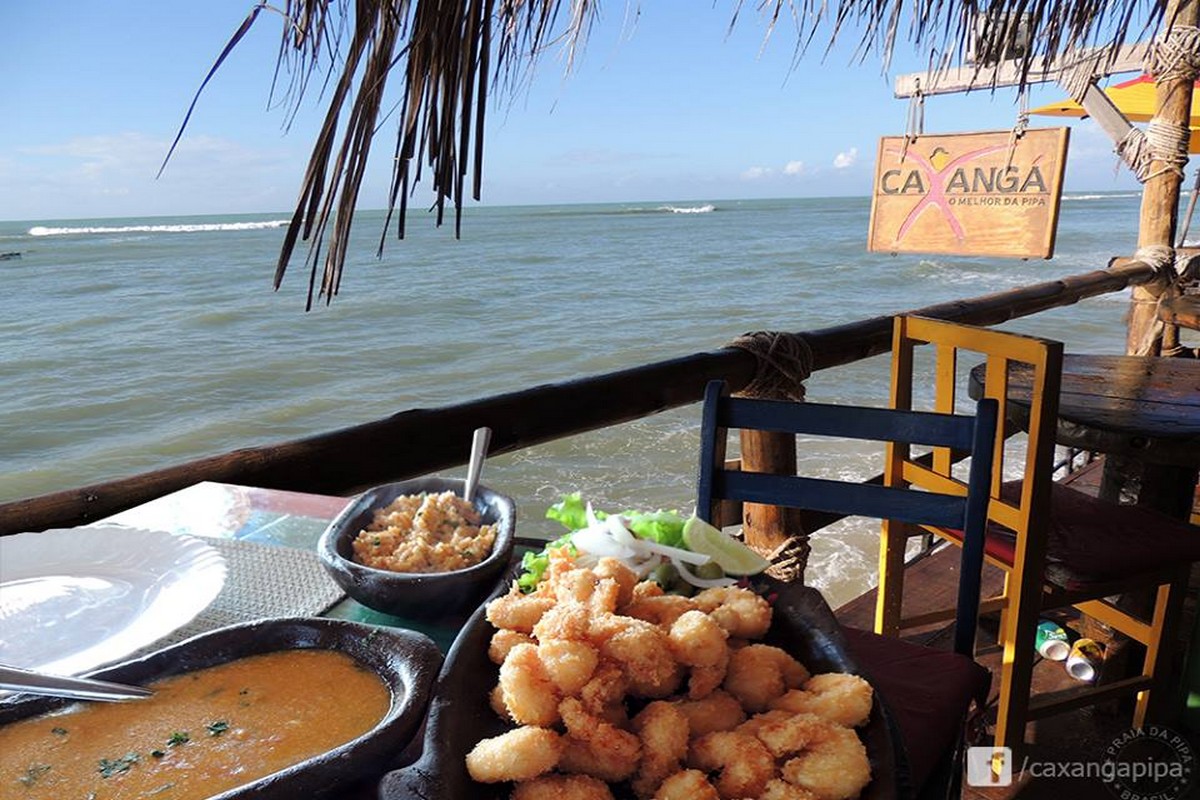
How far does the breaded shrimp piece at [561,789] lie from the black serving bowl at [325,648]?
102 millimetres

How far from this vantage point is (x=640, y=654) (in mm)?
753

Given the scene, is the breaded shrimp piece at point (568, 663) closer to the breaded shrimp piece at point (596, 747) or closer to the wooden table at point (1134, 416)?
the breaded shrimp piece at point (596, 747)

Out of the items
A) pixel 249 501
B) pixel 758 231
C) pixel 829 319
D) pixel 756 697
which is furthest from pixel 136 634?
pixel 758 231

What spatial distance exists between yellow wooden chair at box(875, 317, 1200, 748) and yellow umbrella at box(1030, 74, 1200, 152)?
3530 millimetres

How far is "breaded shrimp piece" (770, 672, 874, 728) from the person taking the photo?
0.72 m

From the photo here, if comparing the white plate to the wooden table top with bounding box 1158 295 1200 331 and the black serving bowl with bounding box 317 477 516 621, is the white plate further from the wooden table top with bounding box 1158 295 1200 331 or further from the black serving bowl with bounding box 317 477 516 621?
the wooden table top with bounding box 1158 295 1200 331

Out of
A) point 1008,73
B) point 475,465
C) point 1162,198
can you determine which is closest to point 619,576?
point 475,465

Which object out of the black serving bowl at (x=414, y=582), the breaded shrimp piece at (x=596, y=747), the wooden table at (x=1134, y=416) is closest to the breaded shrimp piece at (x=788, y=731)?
the breaded shrimp piece at (x=596, y=747)

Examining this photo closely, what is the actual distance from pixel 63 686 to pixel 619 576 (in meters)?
0.51

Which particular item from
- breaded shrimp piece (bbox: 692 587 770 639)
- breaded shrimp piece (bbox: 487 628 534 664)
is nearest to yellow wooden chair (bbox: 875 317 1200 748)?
breaded shrimp piece (bbox: 692 587 770 639)

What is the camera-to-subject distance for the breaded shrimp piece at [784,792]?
638mm

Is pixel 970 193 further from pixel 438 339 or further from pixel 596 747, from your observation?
pixel 438 339

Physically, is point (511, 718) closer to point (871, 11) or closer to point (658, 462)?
point (871, 11)

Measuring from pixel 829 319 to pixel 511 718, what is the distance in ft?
42.8
